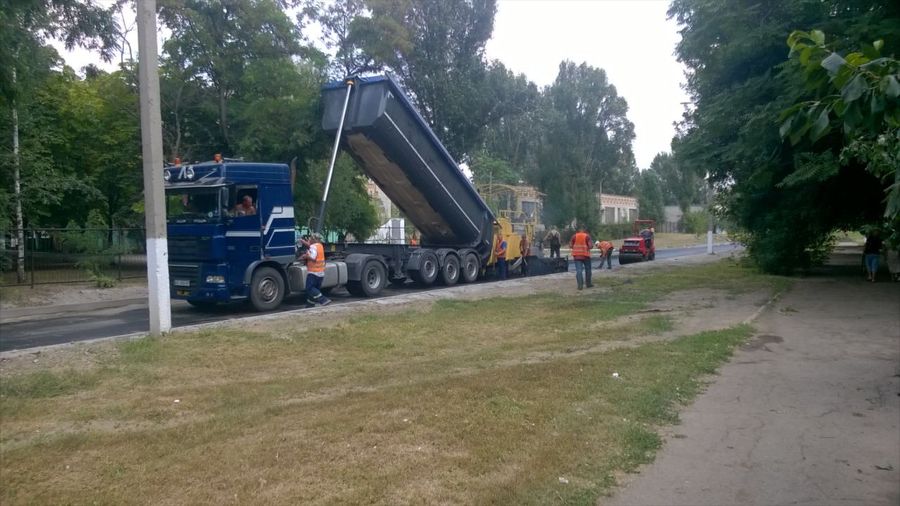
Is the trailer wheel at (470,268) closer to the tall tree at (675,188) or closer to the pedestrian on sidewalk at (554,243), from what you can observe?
the pedestrian on sidewalk at (554,243)

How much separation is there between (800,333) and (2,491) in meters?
11.0

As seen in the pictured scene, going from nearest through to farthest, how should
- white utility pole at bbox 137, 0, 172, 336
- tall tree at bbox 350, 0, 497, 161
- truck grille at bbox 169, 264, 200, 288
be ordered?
white utility pole at bbox 137, 0, 172, 336, truck grille at bbox 169, 264, 200, 288, tall tree at bbox 350, 0, 497, 161

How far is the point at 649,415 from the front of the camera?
666 cm

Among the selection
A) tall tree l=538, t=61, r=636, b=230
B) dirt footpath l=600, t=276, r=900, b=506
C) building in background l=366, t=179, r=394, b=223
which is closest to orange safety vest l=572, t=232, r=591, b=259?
dirt footpath l=600, t=276, r=900, b=506

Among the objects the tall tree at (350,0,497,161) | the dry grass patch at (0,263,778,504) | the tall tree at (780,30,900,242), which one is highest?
the tall tree at (350,0,497,161)

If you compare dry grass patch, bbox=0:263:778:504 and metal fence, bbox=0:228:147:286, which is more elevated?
metal fence, bbox=0:228:147:286

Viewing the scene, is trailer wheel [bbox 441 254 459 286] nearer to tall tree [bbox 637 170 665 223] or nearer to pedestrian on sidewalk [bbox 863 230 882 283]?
pedestrian on sidewalk [bbox 863 230 882 283]

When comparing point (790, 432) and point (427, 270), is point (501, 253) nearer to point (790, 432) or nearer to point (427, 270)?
point (427, 270)

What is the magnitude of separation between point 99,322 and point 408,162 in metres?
7.64

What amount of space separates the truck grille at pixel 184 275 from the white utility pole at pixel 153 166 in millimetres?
2780

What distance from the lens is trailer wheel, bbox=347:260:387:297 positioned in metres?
16.8

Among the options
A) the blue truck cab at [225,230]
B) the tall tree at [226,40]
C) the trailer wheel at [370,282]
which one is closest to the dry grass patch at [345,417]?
the blue truck cab at [225,230]

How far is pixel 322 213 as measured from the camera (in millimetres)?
15117

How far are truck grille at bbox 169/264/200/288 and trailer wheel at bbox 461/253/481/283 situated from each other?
8.80 meters
